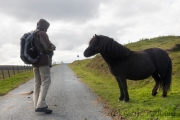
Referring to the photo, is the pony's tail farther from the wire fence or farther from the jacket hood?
the wire fence

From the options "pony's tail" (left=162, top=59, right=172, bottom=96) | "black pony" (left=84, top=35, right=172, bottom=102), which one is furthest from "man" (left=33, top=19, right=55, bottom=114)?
"pony's tail" (left=162, top=59, right=172, bottom=96)

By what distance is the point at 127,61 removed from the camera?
6.50m

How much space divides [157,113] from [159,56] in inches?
101

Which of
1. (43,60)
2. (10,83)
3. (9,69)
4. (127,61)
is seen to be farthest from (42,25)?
(9,69)

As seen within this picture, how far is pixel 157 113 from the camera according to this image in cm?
486

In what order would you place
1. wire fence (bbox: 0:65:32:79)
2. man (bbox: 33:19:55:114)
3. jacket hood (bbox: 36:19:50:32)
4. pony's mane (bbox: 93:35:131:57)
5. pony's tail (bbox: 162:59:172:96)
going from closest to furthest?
man (bbox: 33:19:55:114) → jacket hood (bbox: 36:19:50:32) → pony's mane (bbox: 93:35:131:57) → pony's tail (bbox: 162:59:172:96) → wire fence (bbox: 0:65:32:79)

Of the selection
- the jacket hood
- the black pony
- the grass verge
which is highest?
the jacket hood

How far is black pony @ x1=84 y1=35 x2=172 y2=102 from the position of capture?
6254mm

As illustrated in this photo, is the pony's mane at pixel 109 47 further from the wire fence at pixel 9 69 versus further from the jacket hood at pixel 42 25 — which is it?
the wire fence at pixel 9 69

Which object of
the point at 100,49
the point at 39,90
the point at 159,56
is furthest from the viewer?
the point at 159,56

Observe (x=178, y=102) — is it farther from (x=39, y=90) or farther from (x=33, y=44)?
(x=33, y=44)

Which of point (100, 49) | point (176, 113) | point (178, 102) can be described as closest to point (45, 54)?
point (100, 49)

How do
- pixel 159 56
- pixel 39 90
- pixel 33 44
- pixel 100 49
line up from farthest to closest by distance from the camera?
pixel 159 56
pixel 100 49
pixel 39 90
pixel 33 44

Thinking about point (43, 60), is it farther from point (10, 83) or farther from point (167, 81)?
point (10, 83)
